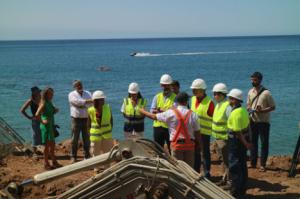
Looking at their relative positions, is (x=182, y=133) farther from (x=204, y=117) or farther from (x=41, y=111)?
(x=41, y=111)

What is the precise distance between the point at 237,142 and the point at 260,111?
6.89 feet

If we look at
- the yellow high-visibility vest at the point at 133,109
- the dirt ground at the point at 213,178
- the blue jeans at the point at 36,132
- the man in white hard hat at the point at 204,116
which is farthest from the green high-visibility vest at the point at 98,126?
the blue jeans at the point at 36,132

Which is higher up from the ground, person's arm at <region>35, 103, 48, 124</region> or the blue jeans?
person's arm at <region>35, 103, 48, 124</region>

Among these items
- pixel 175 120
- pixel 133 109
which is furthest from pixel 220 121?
pixel 133 109

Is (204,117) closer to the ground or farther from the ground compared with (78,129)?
farther from the ground

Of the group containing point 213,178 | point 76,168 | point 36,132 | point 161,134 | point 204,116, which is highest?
point 76,168

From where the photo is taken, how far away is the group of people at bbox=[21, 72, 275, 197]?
724 centimetres

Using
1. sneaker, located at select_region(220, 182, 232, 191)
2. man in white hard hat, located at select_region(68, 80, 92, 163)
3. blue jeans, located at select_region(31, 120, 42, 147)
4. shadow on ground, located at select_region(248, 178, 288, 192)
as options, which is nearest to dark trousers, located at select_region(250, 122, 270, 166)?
shadow on ground, located at select_region(248, 178, 288, 192)

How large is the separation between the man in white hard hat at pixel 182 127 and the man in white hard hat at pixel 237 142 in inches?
25.3

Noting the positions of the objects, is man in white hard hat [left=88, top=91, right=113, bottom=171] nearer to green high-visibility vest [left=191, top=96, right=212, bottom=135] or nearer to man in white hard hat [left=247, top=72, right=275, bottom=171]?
green high-visibility vest [left=191, top=96, right=212, bottom=135]

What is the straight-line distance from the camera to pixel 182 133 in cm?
716

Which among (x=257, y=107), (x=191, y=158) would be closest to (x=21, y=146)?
(x=191, y=158)

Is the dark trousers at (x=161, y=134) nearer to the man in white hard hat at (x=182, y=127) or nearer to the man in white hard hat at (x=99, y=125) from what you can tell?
the man in white hard hat at (x=99, y=125)

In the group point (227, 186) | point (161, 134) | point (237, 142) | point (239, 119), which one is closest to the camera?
point (239, 119)
